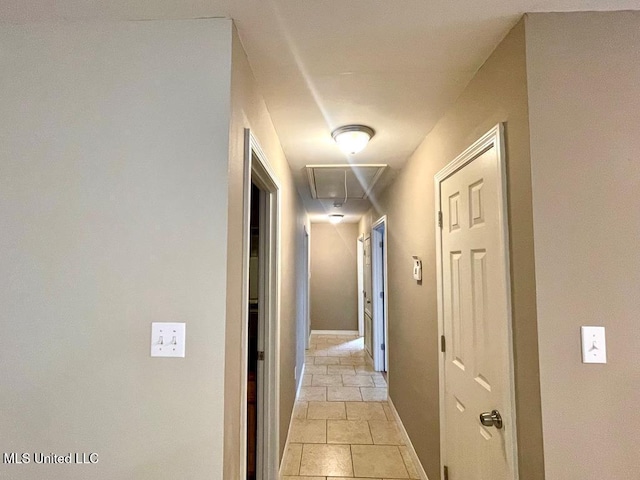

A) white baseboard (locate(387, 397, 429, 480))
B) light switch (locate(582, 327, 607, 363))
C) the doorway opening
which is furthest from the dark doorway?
light switch (locate(582, 327, 607, 363))

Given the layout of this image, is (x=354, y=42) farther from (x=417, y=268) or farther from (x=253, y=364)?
(x=253, y=364)

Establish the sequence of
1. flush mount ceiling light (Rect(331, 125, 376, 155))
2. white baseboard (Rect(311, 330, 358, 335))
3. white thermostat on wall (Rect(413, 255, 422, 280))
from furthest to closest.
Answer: white baseboard (Rect(311, 330, 358, 335)), white thermostat on wall (Rect(413, 255, 422, 280)), flush mount ceiling light (Rect(331, 125, 376, 155))

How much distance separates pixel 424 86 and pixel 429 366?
5.50 ft

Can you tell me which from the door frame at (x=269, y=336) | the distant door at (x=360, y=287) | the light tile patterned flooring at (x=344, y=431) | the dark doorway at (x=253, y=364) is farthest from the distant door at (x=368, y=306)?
the door frame at (x=269, y=336)

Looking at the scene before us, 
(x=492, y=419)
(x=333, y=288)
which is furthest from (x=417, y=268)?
(x=333, y=288)

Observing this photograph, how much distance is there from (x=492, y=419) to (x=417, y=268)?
1248mm

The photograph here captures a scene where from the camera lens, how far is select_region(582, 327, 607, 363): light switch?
112 centimetres

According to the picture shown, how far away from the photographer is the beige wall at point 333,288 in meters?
7.17

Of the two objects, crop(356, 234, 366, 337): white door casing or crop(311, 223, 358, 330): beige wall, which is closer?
crop(356, 234, 366, 337): white door casing

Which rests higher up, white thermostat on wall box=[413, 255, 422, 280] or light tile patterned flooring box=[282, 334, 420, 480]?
white thermostat on wall box=[413, 255, 422, 280]

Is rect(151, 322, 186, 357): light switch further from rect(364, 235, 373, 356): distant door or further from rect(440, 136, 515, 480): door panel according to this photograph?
rect(364, 235, 373, 356): distant door

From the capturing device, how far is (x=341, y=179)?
134 inches

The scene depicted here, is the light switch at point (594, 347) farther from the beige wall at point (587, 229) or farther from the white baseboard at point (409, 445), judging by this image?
the white baseboard at point (409, 445)
